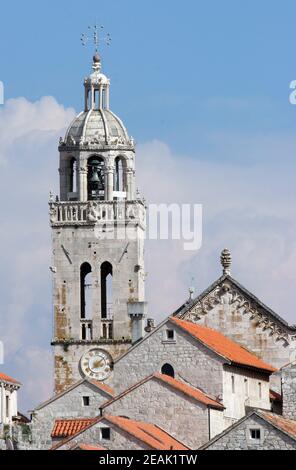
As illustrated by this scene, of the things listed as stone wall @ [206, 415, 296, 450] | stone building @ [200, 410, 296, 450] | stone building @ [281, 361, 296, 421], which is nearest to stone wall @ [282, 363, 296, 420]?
stone building @ [281, 361, 296, 421]

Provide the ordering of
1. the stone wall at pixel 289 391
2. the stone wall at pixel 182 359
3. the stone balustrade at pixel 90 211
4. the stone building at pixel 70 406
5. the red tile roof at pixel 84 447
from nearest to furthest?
1. the red tile roof at pixel 84 447
2. the stone wall at pixel 182 359
3. the stone wall at pixel 289 391
4. the stone building at pixel 70 406
5. the stone balustrade at pixel 90 211

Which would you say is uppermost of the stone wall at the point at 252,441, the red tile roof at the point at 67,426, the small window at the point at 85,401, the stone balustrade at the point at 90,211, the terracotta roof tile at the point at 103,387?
the stone balustrade at the point at 90,211

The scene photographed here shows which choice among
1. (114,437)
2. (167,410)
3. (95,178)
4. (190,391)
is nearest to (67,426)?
(167,410)

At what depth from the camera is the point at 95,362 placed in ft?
509

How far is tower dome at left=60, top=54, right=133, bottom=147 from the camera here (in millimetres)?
157125

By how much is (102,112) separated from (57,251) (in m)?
7.96

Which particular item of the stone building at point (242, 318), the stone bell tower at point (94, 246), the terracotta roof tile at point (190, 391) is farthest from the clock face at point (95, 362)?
the terracotta roof tile at point (190, 391)

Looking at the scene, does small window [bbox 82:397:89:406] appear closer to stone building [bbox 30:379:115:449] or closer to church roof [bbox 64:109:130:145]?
stone building [bbox 30:379:115:449]

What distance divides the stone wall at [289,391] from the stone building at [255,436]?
39.4 ft

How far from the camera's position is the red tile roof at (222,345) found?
127 metres

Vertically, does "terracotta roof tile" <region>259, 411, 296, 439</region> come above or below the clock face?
below

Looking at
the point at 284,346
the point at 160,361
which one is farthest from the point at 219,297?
the point at 160,361

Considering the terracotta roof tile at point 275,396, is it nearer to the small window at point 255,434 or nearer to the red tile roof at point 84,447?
the red tile roof at point 84,447

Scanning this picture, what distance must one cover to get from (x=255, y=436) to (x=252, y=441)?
A: 0.24 metres
